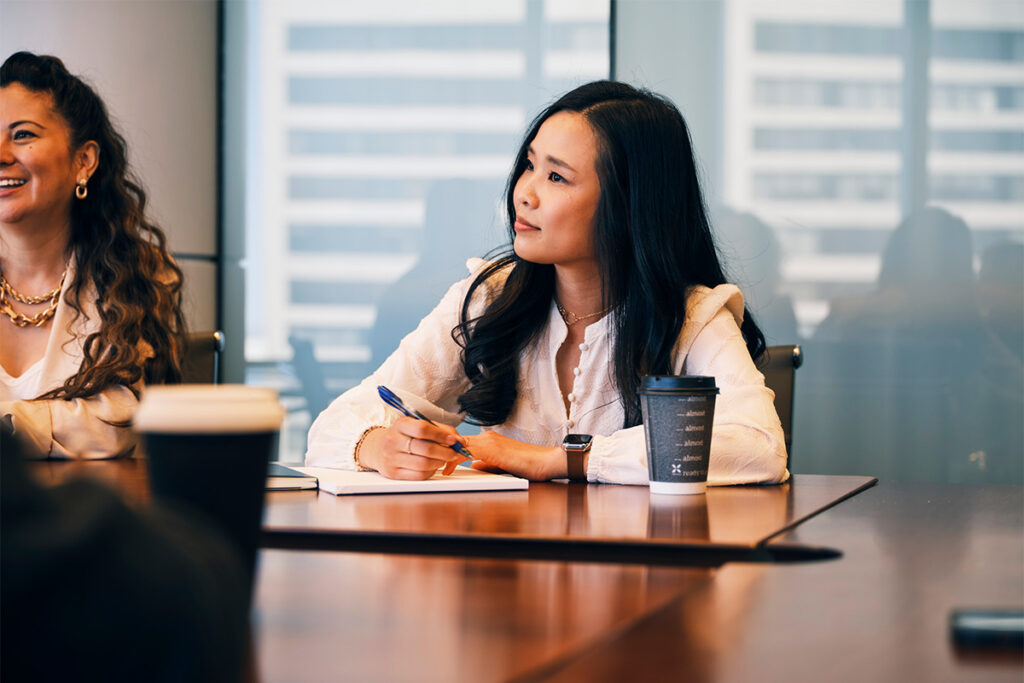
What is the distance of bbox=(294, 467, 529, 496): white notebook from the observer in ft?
4.51

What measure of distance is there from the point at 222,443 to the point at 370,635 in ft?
0.72

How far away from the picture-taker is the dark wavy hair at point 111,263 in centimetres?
210

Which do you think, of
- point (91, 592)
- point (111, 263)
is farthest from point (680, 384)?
point (111, 263)

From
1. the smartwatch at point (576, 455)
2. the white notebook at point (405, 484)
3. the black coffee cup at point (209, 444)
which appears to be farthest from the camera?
the smartwatch at point (576, 455)

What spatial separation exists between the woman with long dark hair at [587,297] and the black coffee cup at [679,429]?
1.64 feet

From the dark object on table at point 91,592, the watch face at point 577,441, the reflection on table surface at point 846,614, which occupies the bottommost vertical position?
the watch face at point 577,441

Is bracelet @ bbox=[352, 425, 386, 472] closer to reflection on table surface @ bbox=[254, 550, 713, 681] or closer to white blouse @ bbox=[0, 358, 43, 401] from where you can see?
reflection on table surface @ bbox=[254, 550, 713, 681]

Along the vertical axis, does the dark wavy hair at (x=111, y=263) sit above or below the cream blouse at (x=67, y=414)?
above

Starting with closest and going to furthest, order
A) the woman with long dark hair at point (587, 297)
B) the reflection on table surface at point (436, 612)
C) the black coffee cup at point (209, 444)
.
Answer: the black coffee cup at point (209, 444) → the reflection on table surface at point (436, 612) → the woman with long dark hair at point (587, 297)

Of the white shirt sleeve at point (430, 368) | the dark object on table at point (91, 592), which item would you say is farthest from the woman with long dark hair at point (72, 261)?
the dark object on table at point (91, 592)

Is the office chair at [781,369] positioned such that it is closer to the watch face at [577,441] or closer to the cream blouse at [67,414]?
the watch face at [577,441]

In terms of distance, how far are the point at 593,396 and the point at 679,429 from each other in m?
0.66

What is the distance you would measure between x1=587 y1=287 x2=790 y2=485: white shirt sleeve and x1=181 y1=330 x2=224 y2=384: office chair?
1.09 m

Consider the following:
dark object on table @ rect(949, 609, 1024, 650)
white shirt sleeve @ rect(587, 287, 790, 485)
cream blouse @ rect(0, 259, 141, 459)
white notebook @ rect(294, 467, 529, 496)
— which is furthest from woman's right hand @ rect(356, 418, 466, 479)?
dark object on table @ rect(949, 609, 1024, 650)
